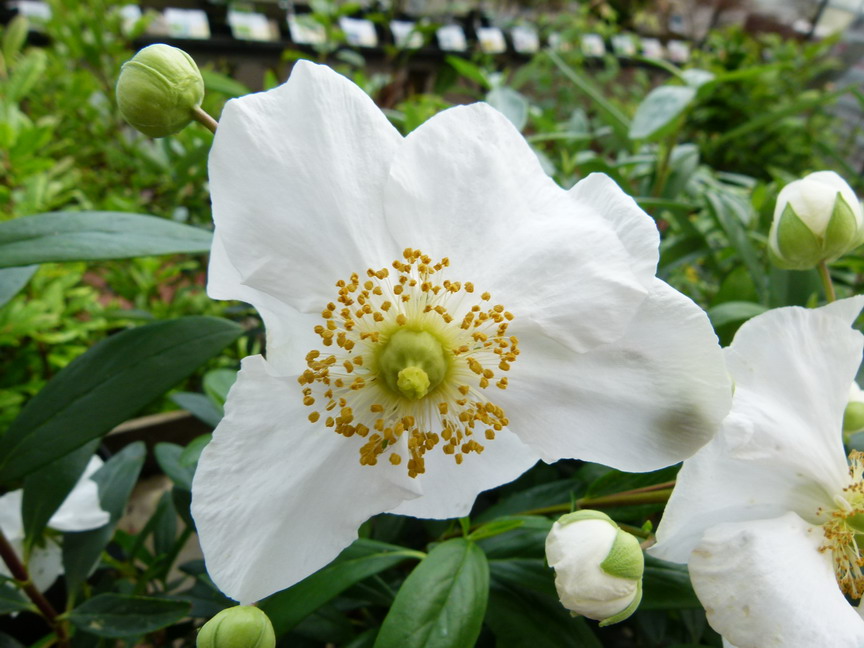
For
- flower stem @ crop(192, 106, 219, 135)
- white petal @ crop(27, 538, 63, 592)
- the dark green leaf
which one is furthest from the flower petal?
white petal @ crop(27, 538, 63, 592)

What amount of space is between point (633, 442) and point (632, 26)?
3.35 metres

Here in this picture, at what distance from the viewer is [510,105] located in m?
0.88

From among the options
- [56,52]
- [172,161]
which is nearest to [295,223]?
[172,161]

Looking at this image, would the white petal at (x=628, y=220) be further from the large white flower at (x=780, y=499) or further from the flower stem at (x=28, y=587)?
the flower stem at (x=28, y=587)

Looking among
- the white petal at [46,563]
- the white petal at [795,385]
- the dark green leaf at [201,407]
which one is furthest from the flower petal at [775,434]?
the white petal at [46,563]

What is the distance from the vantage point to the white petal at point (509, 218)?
374 mm

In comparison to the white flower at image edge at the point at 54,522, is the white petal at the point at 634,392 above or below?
above

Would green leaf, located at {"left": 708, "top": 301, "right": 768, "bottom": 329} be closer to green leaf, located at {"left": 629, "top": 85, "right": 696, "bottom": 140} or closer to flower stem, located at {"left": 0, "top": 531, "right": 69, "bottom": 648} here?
green leaf, located at {"left": 629, "top": 85, "right": 696, "bottom": 140}

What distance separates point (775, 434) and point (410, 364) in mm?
239

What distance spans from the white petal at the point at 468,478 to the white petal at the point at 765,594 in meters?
0.12

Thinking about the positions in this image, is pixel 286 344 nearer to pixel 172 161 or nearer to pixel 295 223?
pixel 295 223

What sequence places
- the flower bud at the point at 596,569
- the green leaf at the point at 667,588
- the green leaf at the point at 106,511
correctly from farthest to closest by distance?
the green leaf at the point at 106,511 < the green leaf at the point at 667,588 < the flower bud at the point at 596,569

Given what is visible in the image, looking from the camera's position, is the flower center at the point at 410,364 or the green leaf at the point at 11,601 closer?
the flower center at the point at 410,364

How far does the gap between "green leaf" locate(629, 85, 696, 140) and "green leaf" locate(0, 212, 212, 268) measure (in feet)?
1.82
